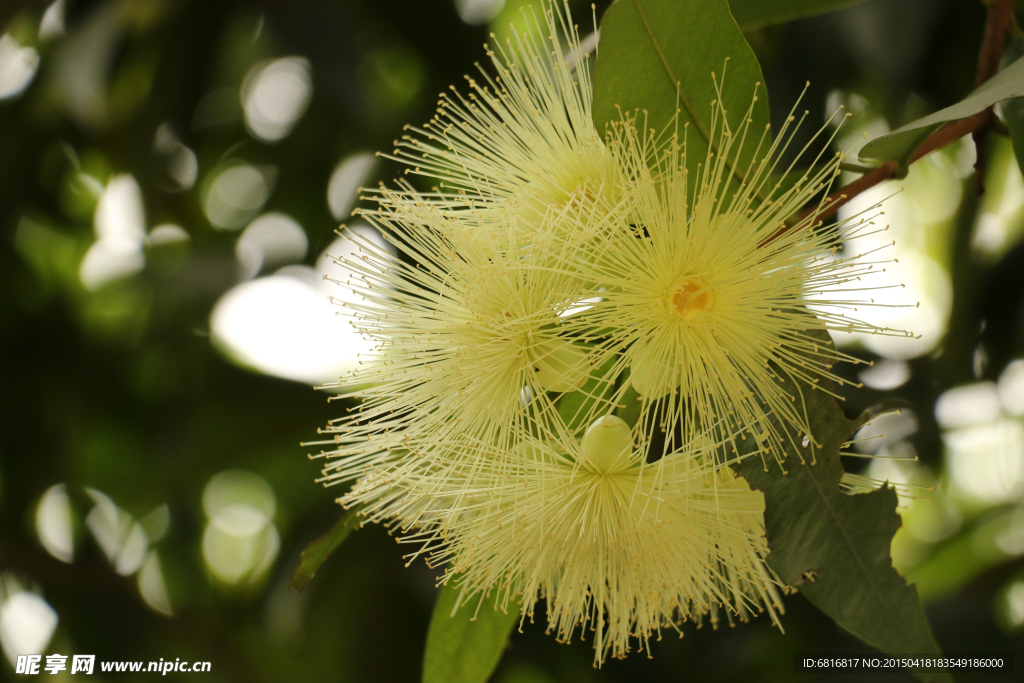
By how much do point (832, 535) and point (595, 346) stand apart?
371mm

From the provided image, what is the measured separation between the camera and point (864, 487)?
1.10 m

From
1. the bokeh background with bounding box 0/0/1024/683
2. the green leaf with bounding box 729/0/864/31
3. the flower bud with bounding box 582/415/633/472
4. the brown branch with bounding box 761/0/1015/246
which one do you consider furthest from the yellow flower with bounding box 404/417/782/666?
the bokeh background with bounding box 0/0/1024/683

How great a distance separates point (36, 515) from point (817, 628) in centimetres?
265

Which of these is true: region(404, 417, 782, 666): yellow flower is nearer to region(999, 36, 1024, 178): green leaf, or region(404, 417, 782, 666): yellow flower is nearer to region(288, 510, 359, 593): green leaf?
region(288, 510, 359, 593): green leaf

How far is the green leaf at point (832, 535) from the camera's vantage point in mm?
860

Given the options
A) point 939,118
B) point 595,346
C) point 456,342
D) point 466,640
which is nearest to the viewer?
point 939,118

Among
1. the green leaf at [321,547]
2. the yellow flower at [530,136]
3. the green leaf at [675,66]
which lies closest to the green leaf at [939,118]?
the green leaf at [675,66]

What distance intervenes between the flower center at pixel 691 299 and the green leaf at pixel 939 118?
250 millimetres

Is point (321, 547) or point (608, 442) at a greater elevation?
point (608, 442)

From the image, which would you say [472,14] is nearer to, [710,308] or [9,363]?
[710,308]

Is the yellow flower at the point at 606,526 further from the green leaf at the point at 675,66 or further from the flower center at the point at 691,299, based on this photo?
the green leaf at the point at 675,66

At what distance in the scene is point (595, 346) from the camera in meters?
0.92

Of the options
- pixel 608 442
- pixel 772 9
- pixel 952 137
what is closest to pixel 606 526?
pixel 608 442

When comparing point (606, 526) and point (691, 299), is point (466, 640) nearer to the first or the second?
point (606, 526)
